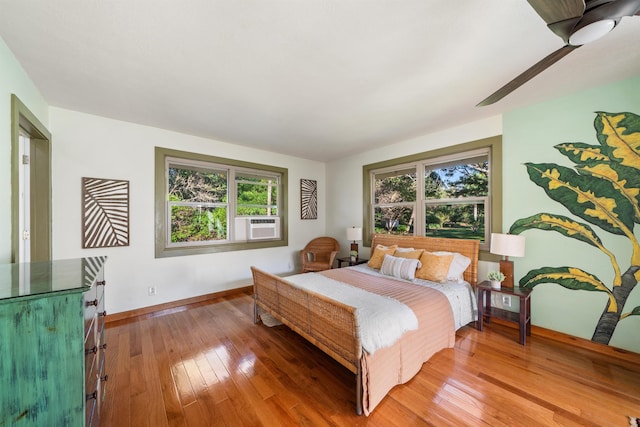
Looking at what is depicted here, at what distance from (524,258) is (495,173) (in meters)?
1.05

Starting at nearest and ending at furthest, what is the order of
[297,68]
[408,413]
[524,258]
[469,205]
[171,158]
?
[408,413]
[297,68]
[524,258]
[469,205]
[171,158]

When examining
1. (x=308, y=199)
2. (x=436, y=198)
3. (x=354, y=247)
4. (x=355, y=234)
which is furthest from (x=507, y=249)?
(x=308, y=199)

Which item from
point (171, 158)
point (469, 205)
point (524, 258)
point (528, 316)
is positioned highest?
point (171, 158)

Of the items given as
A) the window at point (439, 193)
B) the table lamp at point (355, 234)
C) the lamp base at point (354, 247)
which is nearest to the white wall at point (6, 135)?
the table lamp at point (355, 234)

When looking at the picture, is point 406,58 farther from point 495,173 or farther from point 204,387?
point 204,387

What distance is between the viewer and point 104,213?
9.55 ft

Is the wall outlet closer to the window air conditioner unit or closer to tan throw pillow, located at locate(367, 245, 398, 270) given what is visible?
tan throw pillow, located at locate(367, 245, 398, 270)

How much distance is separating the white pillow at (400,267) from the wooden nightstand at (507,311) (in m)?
0.73

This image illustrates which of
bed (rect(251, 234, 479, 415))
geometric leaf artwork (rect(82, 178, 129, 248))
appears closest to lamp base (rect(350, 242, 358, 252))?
bed (rect(251, 234, 479, 415))

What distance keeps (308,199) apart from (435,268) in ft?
9.47

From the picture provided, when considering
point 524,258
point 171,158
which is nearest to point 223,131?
point 171,158

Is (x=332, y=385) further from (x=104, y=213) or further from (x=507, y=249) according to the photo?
(x=104, y=213)

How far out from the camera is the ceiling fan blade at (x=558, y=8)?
3.33 feet

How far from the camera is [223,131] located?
3.38 m
